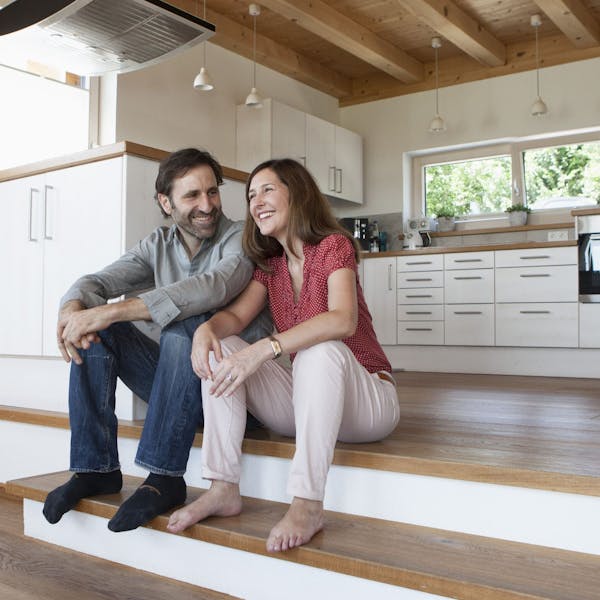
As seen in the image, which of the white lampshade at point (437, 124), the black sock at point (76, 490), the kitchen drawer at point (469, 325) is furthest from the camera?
the white lampshade at point (437, 124)

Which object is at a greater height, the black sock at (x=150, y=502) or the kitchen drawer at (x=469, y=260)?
the kitchen drawer at (x=469, y=260)

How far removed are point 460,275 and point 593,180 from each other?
1350mm

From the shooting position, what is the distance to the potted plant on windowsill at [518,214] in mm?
5414

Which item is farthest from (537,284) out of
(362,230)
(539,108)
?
(362,230)

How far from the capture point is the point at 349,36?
16.6ft

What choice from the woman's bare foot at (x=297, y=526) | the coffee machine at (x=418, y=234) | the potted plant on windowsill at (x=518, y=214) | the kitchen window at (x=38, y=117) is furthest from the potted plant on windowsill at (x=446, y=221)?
the woman's bare foot at (x=297, y=526)

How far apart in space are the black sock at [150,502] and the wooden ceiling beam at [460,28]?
3.70 m

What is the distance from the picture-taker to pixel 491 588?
1236 mm

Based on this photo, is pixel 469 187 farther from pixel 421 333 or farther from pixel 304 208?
pixel 304 208

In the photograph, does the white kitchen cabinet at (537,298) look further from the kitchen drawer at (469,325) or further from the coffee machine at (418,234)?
the coffee machine at (418,234)

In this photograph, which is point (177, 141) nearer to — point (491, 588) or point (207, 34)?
point (207, 34)

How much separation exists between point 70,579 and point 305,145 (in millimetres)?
4340

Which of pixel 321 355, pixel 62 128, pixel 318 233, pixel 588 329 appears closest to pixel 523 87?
pixel 588 329

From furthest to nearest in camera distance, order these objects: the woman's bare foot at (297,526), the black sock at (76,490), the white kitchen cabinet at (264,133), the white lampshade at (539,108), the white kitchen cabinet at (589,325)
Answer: the white kitchen cabinet at (264,133), the white lampshade at (539,108), the white kitchen cabinet at (589,325), the black sock at (76,490), the woman's bare foot at (297,526)
